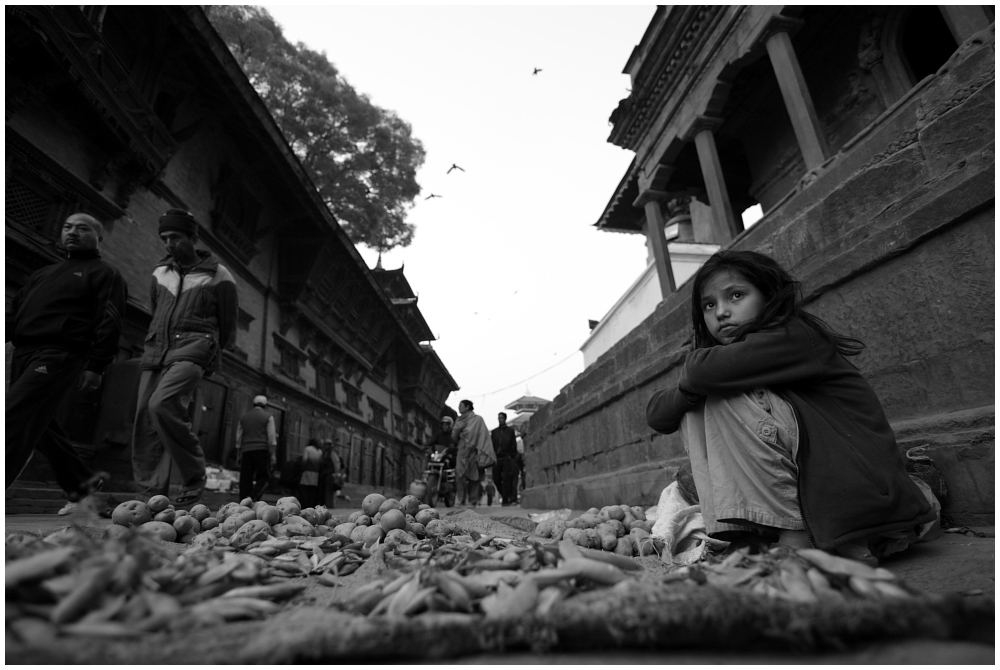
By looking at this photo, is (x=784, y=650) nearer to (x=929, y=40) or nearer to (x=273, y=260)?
(x=929, y=40)

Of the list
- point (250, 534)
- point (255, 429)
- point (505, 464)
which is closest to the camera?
point (250, 534)

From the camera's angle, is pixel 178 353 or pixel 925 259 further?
pixel 178 353

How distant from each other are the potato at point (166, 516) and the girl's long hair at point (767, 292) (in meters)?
2.65

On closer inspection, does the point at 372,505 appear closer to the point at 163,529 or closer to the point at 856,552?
the point at 163,529

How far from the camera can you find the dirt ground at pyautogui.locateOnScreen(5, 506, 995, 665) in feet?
2.40

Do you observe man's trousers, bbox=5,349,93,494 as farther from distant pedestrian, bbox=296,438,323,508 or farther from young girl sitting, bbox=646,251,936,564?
distant pedestrian, bbox=296,438,323,508

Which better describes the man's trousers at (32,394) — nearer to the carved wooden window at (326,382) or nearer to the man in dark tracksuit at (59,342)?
the man in dark tracksuit at (59,342)

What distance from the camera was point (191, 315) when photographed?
12.8ft

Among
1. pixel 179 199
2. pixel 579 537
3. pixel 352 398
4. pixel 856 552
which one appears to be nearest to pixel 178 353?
pixel 579 537

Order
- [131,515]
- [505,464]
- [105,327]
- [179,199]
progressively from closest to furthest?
[131,515], [105,327], [179,199], [505,464]

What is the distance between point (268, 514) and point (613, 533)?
168 cm

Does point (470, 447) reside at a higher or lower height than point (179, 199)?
lower

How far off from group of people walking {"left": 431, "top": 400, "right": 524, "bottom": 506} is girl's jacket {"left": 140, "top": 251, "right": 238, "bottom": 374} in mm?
5275

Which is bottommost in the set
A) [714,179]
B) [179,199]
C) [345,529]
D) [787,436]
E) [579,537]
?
[579,537]
